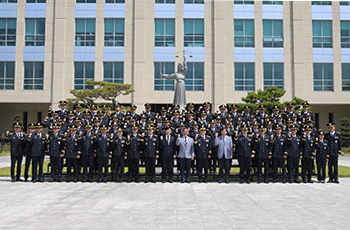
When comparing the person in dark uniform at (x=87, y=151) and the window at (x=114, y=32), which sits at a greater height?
the window at (x=114, y=32)

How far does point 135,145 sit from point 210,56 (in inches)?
926

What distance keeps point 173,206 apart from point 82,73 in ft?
91.9

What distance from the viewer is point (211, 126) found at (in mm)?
12258

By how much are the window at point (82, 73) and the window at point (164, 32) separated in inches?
270

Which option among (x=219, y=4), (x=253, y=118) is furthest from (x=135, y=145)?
(x=219, y=4)

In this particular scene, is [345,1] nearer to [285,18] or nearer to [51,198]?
[285,18]

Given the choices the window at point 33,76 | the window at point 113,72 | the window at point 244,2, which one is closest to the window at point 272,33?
the window at point 244,2

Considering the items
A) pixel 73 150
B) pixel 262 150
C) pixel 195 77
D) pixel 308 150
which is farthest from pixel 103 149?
pixel 195 77

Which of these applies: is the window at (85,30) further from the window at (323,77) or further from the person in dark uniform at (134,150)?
the person in dark uniform at (134,150)

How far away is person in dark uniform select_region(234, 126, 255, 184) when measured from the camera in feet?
37.4

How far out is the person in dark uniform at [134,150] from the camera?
37.7ft

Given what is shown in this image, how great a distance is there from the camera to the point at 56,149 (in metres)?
11.5

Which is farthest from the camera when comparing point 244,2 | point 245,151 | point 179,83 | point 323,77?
point 244,2

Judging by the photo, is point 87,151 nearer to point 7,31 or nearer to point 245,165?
point 245,165
